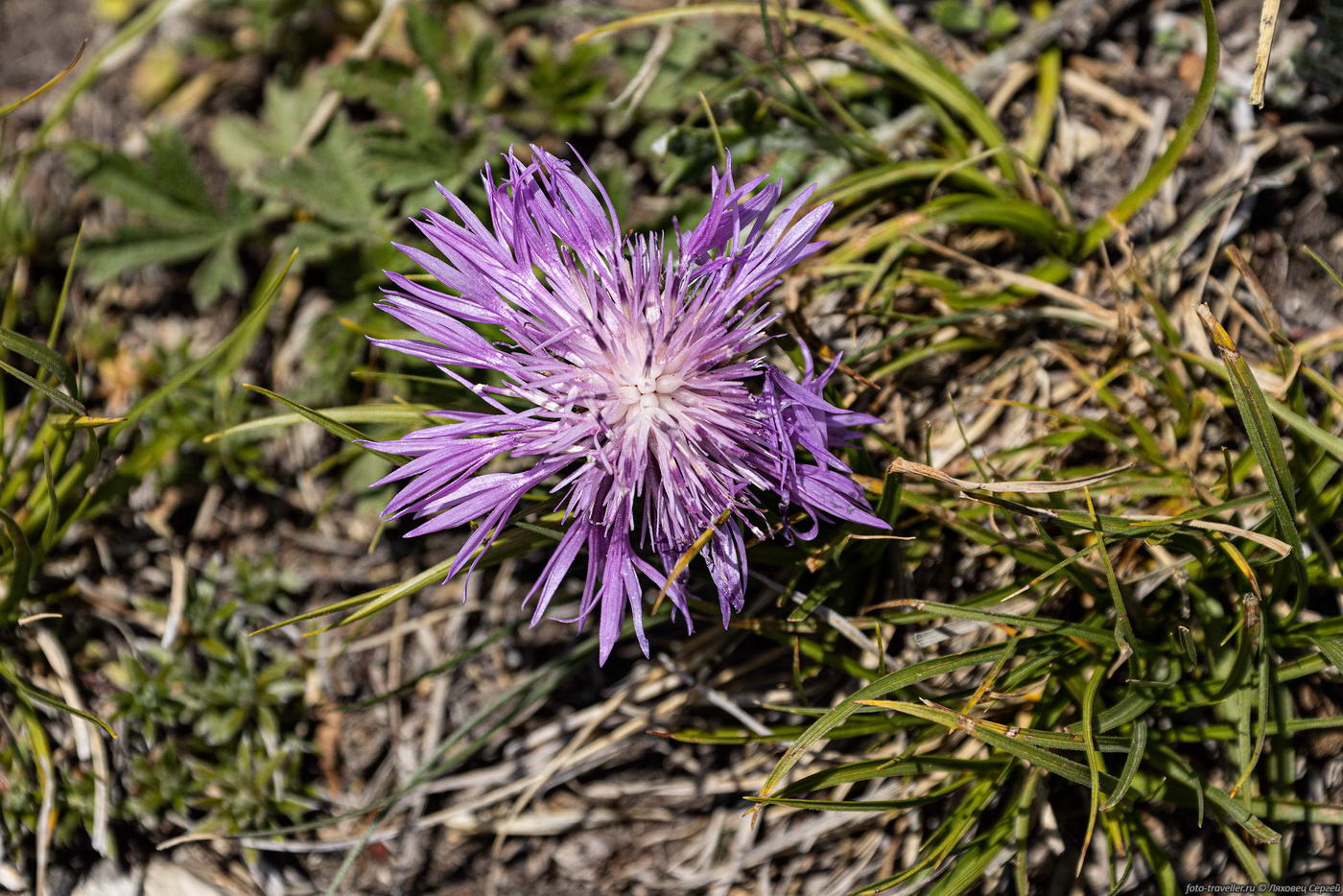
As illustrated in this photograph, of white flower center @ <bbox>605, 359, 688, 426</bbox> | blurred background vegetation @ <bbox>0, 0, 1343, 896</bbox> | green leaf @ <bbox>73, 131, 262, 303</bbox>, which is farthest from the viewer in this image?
green leaf @ <bbox>73, 131, 262, 303</bbox>

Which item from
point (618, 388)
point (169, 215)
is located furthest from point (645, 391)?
point (169, 215)

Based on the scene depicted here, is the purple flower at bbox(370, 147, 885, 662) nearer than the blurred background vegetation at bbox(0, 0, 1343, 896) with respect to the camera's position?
Yes

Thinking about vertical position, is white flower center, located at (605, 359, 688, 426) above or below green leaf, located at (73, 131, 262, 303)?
above

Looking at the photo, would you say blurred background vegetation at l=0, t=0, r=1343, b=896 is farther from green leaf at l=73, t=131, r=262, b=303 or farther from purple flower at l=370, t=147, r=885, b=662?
purple flower at l=370, t=147, r=885, b=662

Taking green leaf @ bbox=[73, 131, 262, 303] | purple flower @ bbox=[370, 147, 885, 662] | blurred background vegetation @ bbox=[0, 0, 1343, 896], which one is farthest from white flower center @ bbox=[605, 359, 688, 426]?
green leaf @ bbox=[73, 131, 262, 303]

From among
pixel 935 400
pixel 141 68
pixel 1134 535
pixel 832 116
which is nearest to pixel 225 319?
pixel 141 68

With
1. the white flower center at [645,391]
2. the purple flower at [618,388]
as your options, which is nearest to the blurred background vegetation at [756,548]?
the purple flower at [618,388]

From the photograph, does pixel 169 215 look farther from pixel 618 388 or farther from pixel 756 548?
pixel 756 548
